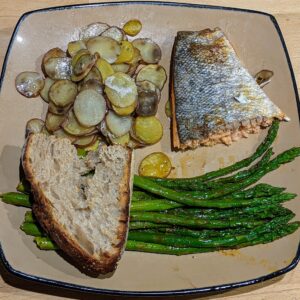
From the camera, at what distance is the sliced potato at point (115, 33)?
11.8ft

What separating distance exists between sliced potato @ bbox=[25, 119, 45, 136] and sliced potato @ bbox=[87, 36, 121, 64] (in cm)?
58

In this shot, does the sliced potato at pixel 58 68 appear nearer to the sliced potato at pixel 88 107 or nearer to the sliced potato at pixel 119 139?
the sliced potato at pixel 88 107

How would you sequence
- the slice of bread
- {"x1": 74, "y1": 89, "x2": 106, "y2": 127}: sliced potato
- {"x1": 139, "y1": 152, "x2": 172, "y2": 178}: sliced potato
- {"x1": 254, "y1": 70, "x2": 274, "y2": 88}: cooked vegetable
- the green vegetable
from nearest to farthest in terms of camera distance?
the slice of bread, the green vegetable, {"x1": 74, "y1": 89, "x2": 106, "y2": 127}: sliced potato, {"x1": 139, "y1": 152, "x2": 172, "y2": 178}: sliced potato, {"x1": 254, "y1": 70, "x2": 274, "y2": 88}: cooked vegetable

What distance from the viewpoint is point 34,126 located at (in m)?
3.45

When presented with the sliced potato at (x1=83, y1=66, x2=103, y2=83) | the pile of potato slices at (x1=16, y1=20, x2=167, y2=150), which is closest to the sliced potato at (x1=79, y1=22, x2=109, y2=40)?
the pile of potato slices at (x1=16, y1=20, x2=167, y2=150)

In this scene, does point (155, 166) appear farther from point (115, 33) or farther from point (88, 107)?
point (115, 33)

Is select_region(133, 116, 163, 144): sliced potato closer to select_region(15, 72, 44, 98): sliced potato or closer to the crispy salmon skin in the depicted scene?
the crispy salmon skin

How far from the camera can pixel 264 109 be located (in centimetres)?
352

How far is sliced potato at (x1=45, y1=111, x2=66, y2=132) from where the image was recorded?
3422 millimetres

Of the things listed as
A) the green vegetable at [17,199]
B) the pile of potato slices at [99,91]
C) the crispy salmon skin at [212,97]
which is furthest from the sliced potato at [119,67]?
the green vegetable at [17,199]

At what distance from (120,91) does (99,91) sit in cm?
13

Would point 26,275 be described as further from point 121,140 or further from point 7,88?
point 7,88

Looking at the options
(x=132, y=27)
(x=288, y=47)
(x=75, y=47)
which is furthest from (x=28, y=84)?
(x=288, y=47)

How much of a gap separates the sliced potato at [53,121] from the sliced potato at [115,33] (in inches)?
25.4
